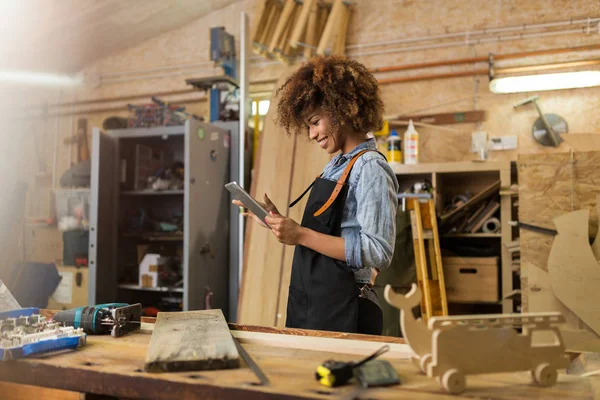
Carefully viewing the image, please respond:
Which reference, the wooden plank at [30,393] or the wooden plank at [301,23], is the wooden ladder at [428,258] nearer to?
the wooden plank at [301,23]

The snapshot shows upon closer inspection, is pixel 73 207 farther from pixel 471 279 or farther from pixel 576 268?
pixel 576 268

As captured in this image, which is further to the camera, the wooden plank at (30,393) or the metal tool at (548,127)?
the metal tool at (548,127)

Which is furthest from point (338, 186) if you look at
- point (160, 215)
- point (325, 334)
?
point (160, 215)

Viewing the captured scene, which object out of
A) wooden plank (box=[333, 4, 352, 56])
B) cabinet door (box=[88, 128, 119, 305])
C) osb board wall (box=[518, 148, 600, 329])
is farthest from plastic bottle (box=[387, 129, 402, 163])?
cabinet door (box=[88, 128, 119, 305])

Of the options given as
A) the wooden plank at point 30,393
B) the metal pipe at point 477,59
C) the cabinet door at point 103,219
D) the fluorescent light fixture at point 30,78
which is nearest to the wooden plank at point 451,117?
the metal pipe at point 477,59

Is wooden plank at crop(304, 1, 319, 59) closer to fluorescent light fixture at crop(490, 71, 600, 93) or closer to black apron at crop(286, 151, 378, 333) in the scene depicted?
fluorescent light fixture at crop(490, 71, 600, 93)

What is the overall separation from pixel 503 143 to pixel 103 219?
9.93 ft

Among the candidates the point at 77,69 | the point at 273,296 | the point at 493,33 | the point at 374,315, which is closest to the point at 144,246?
the point at 273,296

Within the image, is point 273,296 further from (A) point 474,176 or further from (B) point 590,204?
(B) point 590,204

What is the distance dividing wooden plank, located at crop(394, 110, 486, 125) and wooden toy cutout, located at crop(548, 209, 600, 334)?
1164 mm

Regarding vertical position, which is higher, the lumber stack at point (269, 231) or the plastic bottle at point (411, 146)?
the plastic bottle at point (411, 146)

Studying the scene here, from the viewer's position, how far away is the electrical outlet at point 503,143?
369 cm

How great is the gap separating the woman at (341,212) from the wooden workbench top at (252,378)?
1.03 ft

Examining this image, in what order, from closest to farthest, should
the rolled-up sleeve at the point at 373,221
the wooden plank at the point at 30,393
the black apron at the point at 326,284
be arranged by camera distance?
the wooden plank at the point at 30,393 < the rolled-up sleeve at the point at 373,221 < the black apron at the point at 326,284
